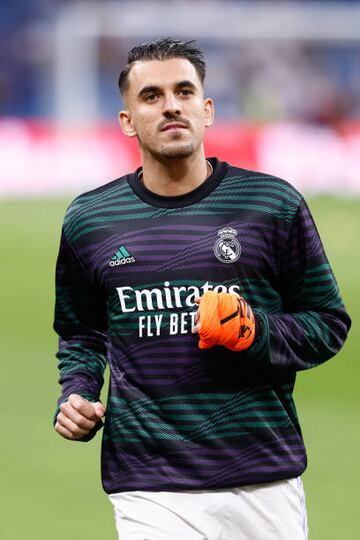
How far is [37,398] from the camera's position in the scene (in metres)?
11.4

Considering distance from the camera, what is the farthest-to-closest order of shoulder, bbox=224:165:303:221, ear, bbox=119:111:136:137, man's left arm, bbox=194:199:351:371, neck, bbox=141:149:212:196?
ear, bbox=119:111:136:137 < neck, bbox=141:149:212:196 < shoulder, bbox=224:165:303:221 < man's left arm, bbox=194:199:351:371

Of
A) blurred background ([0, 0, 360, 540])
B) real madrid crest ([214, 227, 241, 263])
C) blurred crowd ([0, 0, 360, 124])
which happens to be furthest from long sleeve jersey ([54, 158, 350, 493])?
blurred crowd ([0, 0, 360, 124])

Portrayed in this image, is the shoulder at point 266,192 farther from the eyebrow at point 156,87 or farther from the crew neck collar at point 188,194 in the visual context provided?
the eyebrow at point 156,87

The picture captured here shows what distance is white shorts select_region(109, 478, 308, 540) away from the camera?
470 cm

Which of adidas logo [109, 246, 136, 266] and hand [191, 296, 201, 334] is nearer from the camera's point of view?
hand [191, 296, 201, 334]

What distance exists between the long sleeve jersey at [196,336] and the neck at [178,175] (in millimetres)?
46

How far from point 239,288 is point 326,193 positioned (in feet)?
72.1

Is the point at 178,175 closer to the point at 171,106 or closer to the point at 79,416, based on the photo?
the point at 171,106

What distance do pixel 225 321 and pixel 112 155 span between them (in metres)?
23.0

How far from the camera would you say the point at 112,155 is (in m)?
27.2

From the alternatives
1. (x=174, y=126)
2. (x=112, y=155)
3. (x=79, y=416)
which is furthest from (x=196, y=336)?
(x=112, y=155)

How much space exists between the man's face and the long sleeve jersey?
0.17 metres

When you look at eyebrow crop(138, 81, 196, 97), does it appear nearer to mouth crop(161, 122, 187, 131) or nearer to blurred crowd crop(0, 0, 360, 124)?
mouth crop(161, 122, 187, 131)

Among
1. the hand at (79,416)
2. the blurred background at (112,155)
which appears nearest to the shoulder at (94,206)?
the hand at (79,416)
